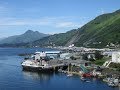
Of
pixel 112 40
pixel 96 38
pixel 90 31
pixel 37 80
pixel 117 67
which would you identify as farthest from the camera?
pixel 90 31

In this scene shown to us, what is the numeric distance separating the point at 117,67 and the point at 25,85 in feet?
62.5

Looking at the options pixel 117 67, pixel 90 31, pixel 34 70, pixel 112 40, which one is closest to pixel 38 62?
pixel 34 70

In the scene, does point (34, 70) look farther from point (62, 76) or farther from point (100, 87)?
point (100, 87)

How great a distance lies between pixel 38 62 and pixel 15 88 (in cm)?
2488

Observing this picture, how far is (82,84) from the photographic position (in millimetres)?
51969

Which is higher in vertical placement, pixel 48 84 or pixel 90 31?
pixel 90 31

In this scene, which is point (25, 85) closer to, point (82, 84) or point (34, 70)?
point (82, 84)

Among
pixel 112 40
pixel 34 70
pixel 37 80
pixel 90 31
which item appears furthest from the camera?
pixel 90 31

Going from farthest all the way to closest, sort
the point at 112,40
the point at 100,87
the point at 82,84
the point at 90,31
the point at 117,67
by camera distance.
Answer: the point at 90,31 < the point at 112,40 < the point at 117,67 < the point at 82,84 < the point at 100,87

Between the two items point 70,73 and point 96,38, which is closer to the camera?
point 70,73

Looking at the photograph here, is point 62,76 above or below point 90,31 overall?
below

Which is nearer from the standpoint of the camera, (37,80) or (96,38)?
(37,80)

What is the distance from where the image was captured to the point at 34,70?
237ft

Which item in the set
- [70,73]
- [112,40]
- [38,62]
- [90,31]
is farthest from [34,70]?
[90,31]
